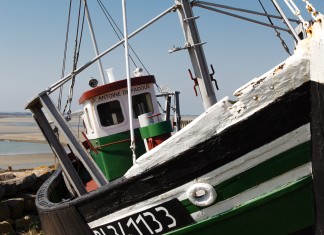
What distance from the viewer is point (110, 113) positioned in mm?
6836

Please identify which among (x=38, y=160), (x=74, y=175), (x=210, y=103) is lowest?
(x=38, y=160)

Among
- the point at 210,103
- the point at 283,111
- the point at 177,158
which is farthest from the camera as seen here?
the point at 210,103

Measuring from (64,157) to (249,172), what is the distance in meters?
2.66

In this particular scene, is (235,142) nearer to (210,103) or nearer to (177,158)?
(177,158)

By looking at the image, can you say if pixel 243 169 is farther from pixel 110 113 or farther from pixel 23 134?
pixel 23 134

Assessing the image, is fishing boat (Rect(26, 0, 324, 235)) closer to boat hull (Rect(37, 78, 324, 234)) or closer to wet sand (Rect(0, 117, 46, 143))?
boat hull (Rect(37, 78, 324, 234))

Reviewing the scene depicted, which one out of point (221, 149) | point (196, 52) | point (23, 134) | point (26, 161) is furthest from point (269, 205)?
point (23, 134)

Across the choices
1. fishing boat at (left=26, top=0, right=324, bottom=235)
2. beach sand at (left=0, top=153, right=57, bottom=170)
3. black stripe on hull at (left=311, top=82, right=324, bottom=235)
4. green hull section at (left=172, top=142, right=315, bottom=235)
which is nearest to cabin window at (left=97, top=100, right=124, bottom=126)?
fishing boat at (left=26, top=0, right=324, bottom=235)

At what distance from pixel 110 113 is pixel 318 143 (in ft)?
14.3

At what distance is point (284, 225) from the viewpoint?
11.2 ft

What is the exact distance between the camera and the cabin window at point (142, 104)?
7.05 m

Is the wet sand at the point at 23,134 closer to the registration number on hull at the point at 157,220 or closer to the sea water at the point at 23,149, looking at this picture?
the sea water at the point at 23,149

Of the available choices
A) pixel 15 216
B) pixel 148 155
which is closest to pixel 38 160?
pixel 15 216

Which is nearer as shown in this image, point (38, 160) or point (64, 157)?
point (64, 157)
